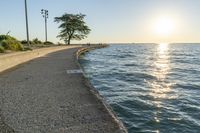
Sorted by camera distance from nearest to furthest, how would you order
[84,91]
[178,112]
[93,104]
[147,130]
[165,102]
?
[147,130] → [93,104] → [178,112] → [84,91] → [165,102]

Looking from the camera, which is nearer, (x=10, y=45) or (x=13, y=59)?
(x=13, y=59)

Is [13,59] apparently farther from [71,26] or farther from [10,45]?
[71,26]

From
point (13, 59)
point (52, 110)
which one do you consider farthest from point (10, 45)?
point (52, 110)

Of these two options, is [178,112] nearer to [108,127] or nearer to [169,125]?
[169,125]

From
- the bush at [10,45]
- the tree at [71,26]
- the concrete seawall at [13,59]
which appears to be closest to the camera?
the concrete seawall at [13,59]

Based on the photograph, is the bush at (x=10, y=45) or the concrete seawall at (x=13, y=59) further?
the bush at (x=10, y=45)

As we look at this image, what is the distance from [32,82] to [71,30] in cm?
7890

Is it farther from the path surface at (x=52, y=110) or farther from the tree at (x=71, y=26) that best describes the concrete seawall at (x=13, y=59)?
the tree at (x=71, y=26)

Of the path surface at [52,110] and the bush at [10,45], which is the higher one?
the bush at [10,45]

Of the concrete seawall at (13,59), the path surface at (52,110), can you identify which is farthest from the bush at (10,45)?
the path surface at (52,110)

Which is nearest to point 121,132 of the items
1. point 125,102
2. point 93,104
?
point 93,104

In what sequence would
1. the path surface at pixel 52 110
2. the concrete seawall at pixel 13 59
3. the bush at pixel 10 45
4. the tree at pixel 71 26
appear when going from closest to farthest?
the path surface at pixel 52 110 < the concrete seawall at pixel 13 59 < the bush at pixel 10 45 < the tree at pixel 71 26

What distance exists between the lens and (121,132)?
707 centimetres

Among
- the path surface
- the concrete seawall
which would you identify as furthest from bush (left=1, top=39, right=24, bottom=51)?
the path surface
